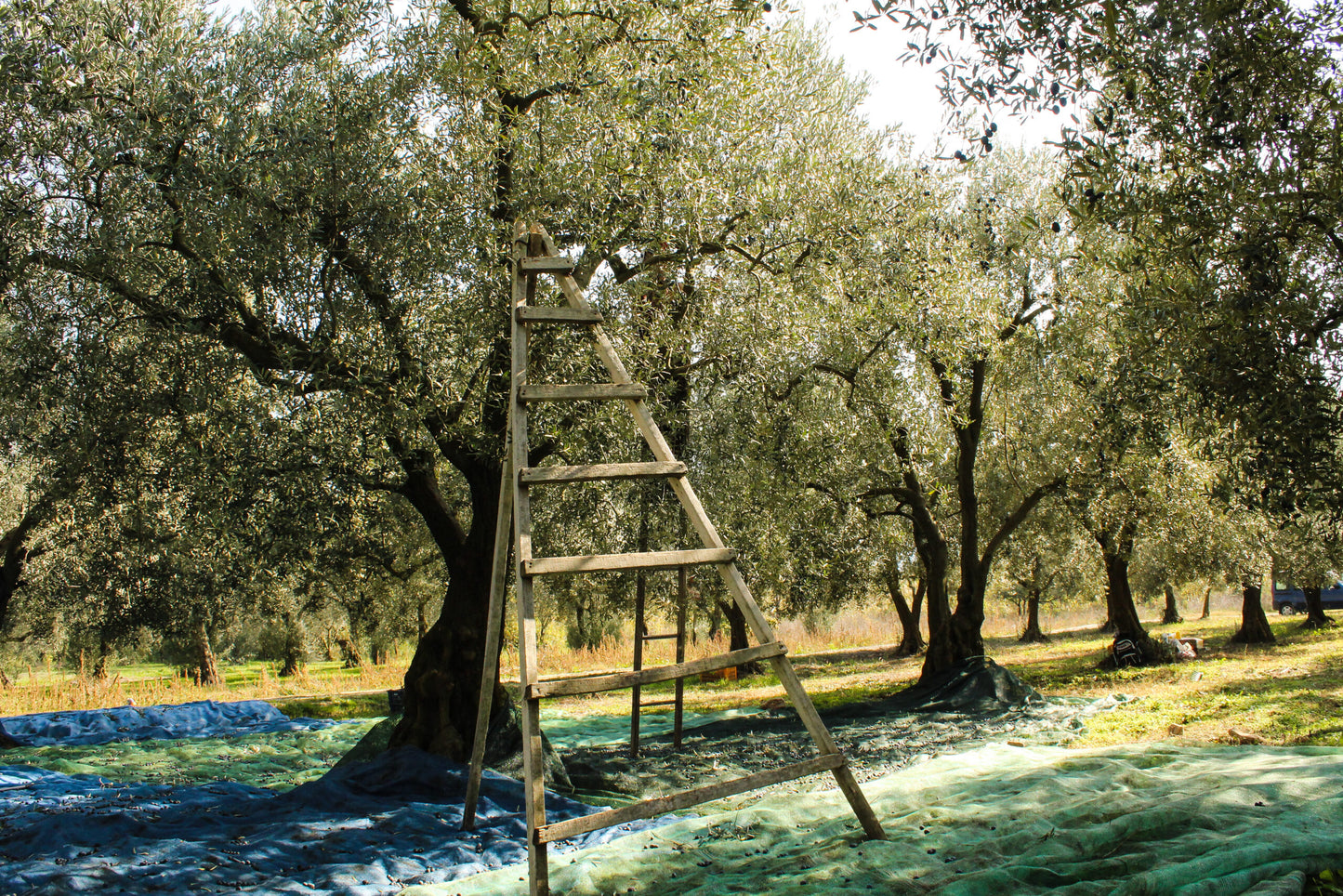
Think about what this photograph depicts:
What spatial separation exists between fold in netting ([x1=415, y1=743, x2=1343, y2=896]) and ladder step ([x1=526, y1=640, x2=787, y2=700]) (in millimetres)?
1232

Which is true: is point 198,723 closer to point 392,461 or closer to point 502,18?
point 392,461

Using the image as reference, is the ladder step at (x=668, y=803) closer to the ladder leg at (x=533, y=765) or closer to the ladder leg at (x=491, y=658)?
the ladder leg at (x=533, y=765)

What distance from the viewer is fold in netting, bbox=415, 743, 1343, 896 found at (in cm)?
412

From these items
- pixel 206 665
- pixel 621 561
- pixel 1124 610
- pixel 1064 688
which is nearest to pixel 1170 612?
pixel 1124 610

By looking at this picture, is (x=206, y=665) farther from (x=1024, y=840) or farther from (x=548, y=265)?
(x=1024, y=840)

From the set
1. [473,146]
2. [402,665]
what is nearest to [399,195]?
[473,146]

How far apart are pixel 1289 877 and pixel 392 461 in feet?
31.5

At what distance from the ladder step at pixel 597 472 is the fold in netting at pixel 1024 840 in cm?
238

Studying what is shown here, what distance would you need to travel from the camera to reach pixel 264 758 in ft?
37.4

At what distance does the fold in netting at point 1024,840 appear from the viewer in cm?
412

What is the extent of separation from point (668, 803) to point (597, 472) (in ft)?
6.46

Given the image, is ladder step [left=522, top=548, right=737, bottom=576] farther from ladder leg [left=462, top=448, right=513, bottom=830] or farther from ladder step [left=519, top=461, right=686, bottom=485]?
Result: ladder leg [left=462, top=448, right=513, bottom=830]

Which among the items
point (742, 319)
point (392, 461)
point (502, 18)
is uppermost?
point (502, 18)

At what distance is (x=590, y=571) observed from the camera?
5465mm
